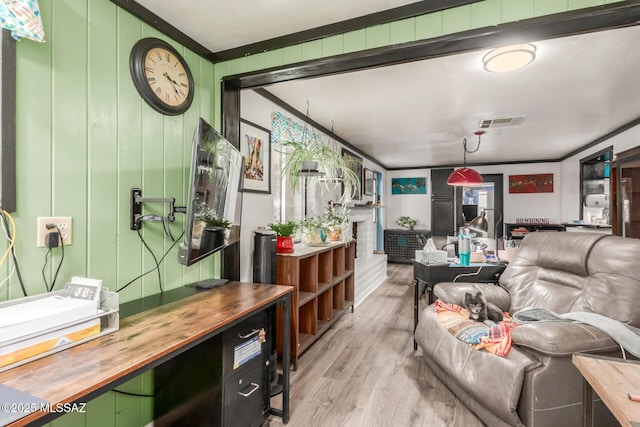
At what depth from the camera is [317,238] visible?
329 centimetres

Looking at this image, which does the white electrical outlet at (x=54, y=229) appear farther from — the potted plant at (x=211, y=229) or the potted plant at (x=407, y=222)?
the potted plant at (x=407, y=222)

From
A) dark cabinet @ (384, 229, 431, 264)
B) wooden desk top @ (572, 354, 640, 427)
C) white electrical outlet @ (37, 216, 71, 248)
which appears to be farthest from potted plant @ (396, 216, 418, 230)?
white electrical outlet @ (37, 216, 71, 248)

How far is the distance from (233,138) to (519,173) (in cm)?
678

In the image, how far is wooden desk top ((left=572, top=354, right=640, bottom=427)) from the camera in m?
0.88

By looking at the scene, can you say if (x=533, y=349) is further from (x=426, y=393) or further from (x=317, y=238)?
(x=317, y=238)

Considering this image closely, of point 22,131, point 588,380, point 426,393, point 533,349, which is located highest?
point 22,131

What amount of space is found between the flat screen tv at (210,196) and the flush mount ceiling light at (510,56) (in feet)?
5.97

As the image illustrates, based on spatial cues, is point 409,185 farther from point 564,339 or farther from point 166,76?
point 166,76

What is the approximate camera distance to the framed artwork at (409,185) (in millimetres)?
7781

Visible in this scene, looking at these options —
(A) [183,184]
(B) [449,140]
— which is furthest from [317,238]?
(B) [449,140]

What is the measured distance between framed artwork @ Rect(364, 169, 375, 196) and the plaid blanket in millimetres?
3783

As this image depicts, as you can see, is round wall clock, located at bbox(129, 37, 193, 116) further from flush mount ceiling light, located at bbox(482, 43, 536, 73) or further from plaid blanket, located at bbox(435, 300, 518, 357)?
plaid blanket, located at bbox(435, 300, 518, 357)

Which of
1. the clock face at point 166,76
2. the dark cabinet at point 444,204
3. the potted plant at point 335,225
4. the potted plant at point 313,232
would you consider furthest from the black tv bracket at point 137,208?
the dark cabinet at point 444,204

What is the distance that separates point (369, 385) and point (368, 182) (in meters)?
4.39
